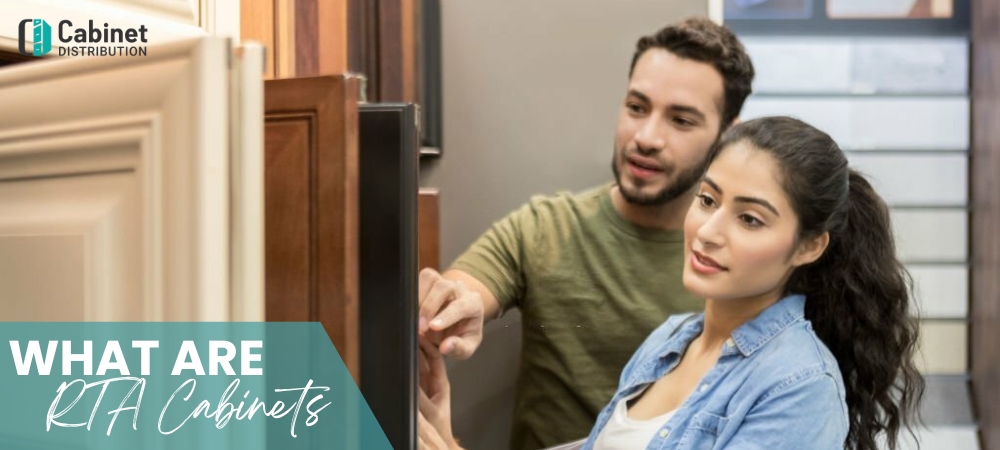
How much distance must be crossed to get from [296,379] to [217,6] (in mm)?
456

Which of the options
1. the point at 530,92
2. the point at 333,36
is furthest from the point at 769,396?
the point at 530,92

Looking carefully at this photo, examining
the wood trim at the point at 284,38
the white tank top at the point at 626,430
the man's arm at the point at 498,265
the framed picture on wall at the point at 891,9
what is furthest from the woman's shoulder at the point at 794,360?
the framed picture on wall at the point at 891,9

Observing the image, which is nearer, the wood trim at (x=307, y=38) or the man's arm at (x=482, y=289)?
the wood trim at (x=307, y=38)

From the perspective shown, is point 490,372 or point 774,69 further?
point 774,69

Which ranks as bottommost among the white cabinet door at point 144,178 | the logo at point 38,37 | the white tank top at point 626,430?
the white tank top at point 626,430

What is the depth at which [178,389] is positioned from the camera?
0.54m

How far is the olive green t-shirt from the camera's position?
63.7 inches

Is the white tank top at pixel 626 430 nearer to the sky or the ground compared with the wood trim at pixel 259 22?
nearer to the ground

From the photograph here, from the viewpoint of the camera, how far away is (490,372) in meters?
1.81

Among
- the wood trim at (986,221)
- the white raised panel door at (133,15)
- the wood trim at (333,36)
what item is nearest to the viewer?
the white raised panel door at (133,15)

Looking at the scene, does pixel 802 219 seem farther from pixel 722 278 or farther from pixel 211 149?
pixel 211 149

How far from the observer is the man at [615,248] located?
5.08ft

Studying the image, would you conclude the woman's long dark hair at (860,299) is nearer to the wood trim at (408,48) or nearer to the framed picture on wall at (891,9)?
the wood trim at (408,48)

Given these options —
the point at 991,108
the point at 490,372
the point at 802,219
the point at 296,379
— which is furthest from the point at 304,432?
the point at 991,108
